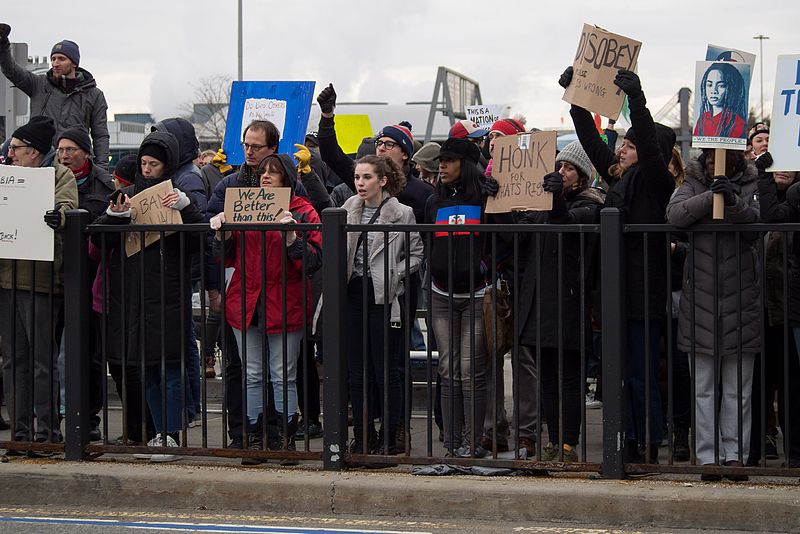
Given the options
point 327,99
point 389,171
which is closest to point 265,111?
point 327,99

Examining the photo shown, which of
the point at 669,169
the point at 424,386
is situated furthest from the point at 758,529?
the point at 424,386

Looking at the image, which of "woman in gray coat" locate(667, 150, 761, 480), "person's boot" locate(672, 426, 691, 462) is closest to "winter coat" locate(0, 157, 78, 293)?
"woman in gray coat" locate(667, 150, 761, 480)

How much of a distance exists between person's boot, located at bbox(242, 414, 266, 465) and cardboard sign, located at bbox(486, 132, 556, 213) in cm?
189

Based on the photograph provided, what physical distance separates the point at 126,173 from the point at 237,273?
86.1 inches

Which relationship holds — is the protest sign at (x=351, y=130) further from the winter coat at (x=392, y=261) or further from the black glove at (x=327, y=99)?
the winter coat at (x=392, y=261)

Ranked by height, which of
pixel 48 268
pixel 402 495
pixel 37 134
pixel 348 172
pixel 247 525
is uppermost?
pixel 37 134

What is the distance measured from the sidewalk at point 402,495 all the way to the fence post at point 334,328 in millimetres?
253

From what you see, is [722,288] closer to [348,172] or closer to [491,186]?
[491,186]

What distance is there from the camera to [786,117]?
666 centimetres

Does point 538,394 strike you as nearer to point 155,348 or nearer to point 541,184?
point 541,184

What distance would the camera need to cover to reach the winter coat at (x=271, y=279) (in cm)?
733

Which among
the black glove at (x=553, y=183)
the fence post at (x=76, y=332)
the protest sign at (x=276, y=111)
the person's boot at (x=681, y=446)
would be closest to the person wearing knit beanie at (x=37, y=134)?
the fence post at (x=76, y=332)

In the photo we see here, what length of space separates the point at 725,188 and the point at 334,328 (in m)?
2.27

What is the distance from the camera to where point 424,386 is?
10.2 metres
